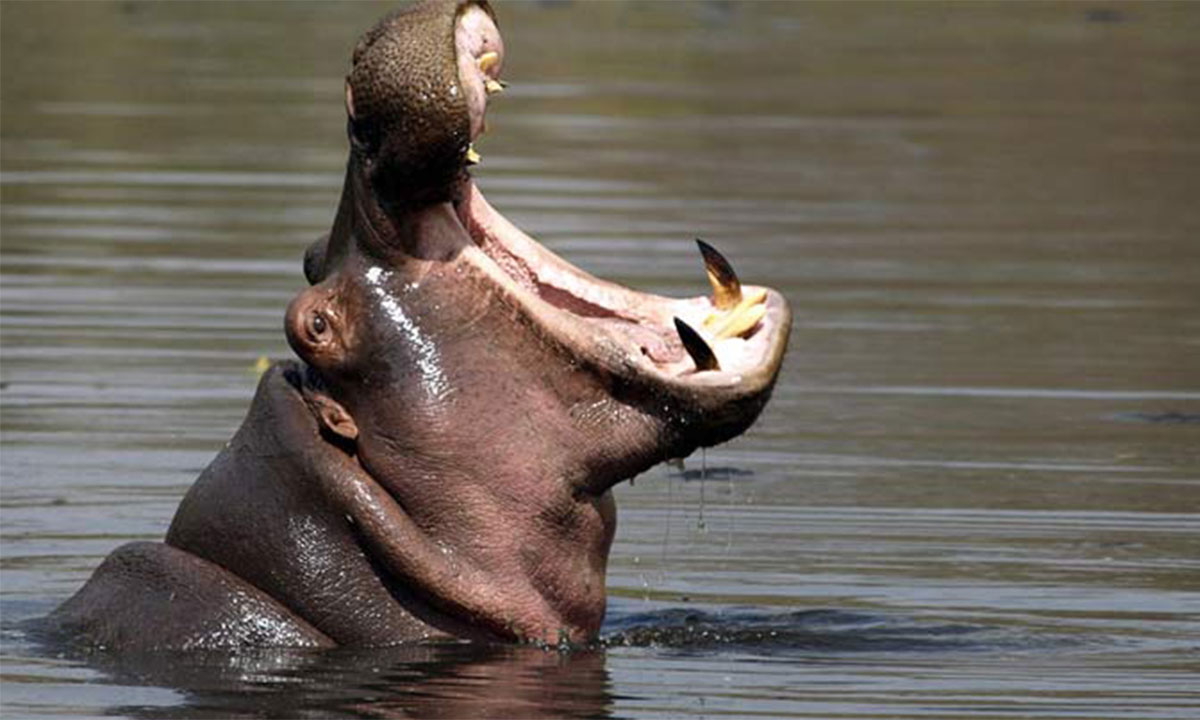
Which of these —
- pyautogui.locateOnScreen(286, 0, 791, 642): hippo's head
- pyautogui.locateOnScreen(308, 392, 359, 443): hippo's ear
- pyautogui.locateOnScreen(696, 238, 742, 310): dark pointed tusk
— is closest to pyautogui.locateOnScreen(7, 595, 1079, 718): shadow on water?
pyautogui.locateOnScreen(286, 0, 791, 642): hippo's head

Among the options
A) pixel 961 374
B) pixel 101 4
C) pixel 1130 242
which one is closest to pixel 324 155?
pixel 1130 242

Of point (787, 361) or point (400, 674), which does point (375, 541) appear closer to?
point (400, 674)

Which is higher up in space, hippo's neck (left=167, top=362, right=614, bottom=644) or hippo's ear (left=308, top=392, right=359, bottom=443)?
hippo's ear (left=308, top=392, right=359, bottom=443)

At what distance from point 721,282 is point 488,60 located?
69 cm

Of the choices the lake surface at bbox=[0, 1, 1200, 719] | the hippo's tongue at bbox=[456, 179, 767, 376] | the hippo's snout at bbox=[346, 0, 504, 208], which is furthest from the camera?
the lake surface at bbox=[0, 1, 1200, 719]

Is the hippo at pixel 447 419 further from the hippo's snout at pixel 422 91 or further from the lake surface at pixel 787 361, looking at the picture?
the lake surface at pixel 787 361

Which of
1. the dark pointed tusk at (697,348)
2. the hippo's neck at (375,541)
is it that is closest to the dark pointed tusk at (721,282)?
the dark pointed tusk at (697,348)

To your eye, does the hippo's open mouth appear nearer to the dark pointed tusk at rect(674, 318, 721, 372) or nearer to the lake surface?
the dark pointed tusk at rect(674, 318, 721, 372)

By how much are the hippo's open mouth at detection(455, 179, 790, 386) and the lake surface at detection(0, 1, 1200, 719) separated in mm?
677

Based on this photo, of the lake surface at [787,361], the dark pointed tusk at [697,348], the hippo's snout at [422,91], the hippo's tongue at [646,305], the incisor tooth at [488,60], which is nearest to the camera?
the hippo's snout at [422,91]

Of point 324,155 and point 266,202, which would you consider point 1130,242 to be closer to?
point 266,202

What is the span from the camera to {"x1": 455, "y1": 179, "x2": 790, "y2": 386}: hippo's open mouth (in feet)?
21.6

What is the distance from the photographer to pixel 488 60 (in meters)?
6.43

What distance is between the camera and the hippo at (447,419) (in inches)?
259
